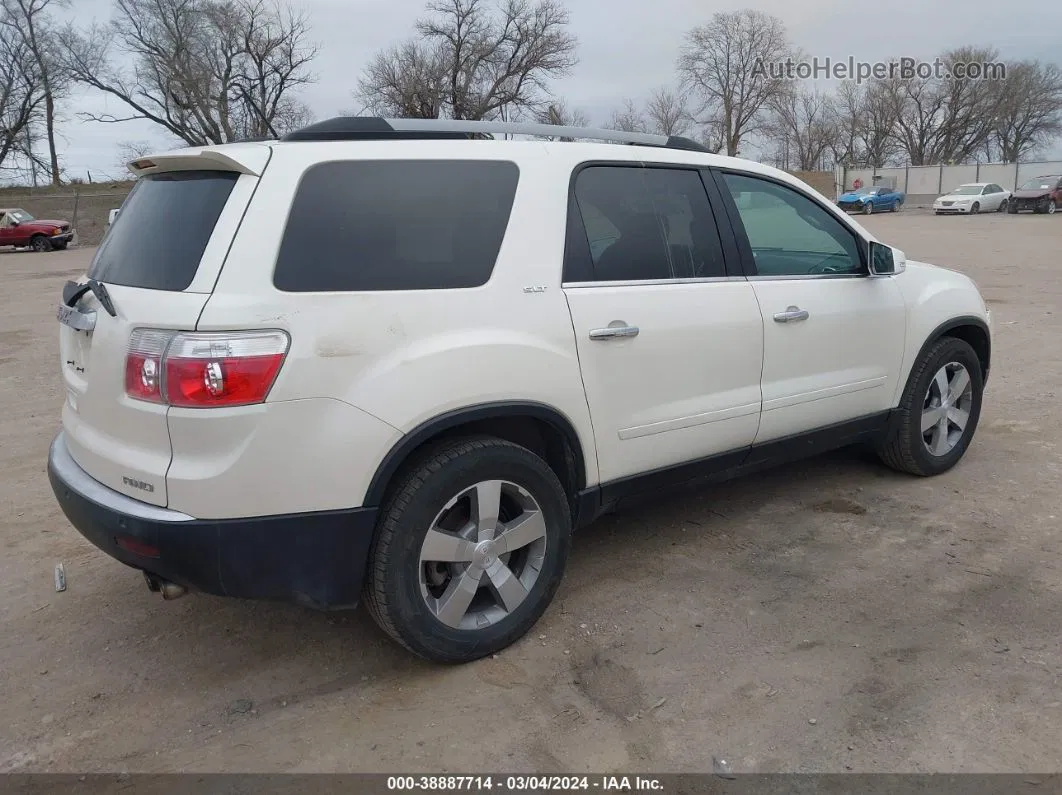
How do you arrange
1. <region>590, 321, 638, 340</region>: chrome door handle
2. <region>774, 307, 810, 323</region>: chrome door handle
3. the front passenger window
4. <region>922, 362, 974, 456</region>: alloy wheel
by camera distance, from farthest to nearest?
<region>922, 362, 974, 456</region>: alloy wheel → the front passenger window → <region>774, 307, 810, 323</region>: chrome door handle → <region>590, 321, 638, 340</region>: chrome door handle

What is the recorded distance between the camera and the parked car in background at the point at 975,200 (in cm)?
3747

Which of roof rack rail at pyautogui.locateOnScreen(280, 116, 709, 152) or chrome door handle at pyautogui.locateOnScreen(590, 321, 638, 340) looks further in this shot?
chrome door handle at pyautogui.locateOnScreen(590, 321, 638, 340)

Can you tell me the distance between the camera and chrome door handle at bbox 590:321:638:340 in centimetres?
316

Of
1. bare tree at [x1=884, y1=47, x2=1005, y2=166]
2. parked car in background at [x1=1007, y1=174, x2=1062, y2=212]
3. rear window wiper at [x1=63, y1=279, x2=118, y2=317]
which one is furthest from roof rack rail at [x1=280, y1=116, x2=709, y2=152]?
bare tree at [x1=884, y1=47, x2=1005, y2=166]

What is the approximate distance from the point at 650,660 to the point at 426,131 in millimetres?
2088

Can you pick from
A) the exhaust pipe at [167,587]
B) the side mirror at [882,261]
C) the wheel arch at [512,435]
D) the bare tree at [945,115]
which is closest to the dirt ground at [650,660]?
the exhaust pipe at [167,587]

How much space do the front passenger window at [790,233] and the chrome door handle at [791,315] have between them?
0.19 meters

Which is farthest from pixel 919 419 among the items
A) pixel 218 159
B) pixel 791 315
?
pixel 218 159

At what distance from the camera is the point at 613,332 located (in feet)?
10.5

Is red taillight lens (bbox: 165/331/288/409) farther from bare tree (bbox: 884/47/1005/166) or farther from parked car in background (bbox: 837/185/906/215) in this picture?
bare tree (bbox: 884/47/1005/166)

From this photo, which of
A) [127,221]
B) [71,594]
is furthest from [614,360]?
[71,594]

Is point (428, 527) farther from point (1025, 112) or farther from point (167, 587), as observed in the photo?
point (1025, 112)

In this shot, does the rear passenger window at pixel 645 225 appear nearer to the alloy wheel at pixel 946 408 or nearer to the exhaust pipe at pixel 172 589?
the exhaust pipe at pixel 172 589

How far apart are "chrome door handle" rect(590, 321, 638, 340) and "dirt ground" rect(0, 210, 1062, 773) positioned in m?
1.12
